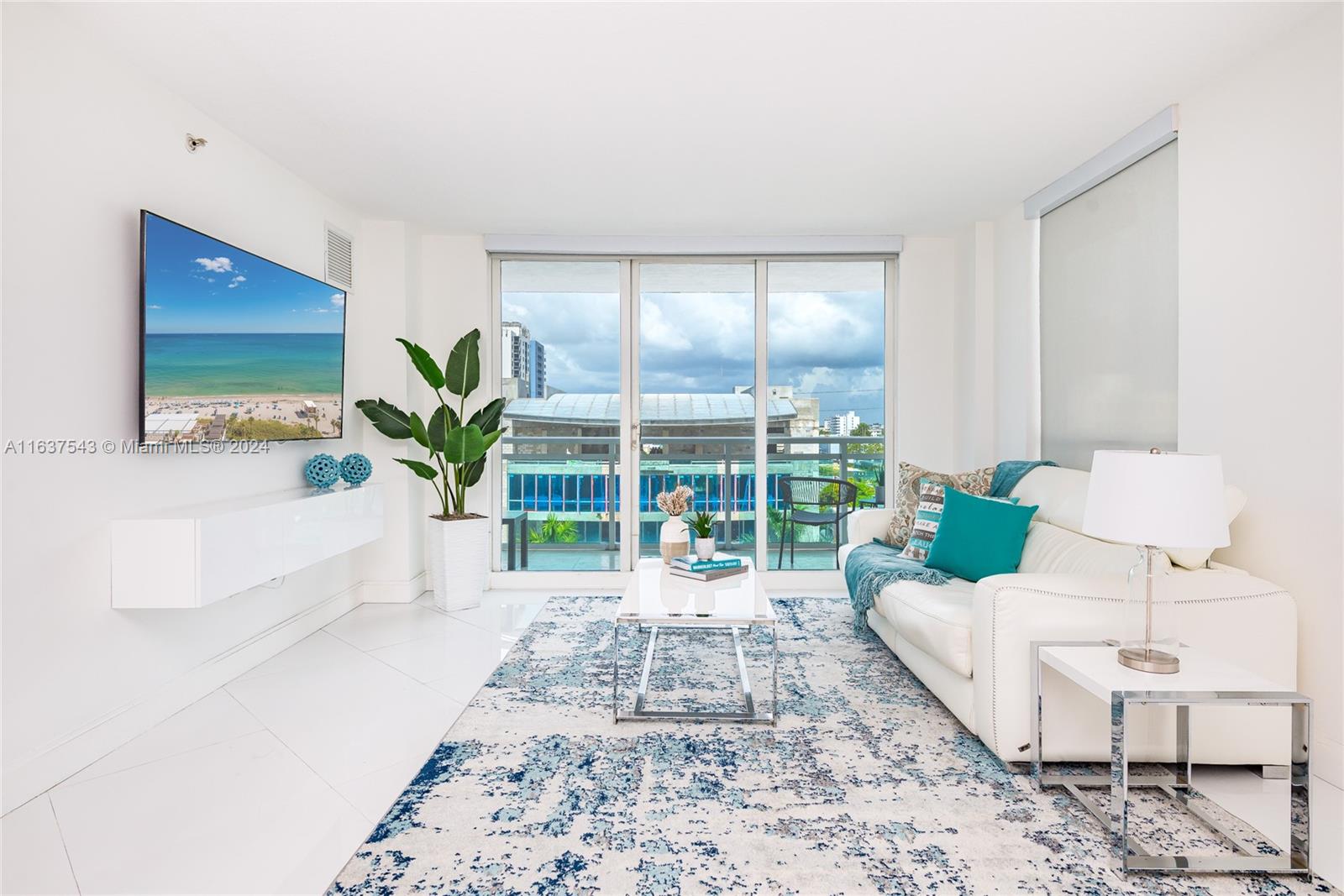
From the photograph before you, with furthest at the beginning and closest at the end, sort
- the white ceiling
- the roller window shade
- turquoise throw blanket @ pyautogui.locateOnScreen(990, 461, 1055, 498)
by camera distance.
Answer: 1. turquoise throw blanket @ pyautogui.locateOnScreen(990, 461, 1055, 498)
2. the roller window shade
3. the white ceiling

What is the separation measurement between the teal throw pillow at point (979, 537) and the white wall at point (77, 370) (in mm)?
3068

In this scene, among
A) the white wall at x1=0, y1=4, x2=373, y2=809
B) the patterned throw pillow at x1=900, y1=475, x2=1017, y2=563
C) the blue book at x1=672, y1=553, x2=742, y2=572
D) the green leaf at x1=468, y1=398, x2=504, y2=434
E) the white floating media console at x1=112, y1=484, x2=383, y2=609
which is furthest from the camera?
the green leaf at x1=468, y1=398, x2=504, y2=434

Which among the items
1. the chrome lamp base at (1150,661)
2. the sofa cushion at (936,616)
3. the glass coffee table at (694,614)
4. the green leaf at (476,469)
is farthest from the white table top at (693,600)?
the green leaf at (476,469)

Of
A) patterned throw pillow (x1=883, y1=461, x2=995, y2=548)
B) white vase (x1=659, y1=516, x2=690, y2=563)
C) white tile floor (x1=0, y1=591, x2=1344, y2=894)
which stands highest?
patterned throw pillow (x1=883, y1=461, x2=995, y2=548)

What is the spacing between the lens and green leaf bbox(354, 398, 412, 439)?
3977 mm

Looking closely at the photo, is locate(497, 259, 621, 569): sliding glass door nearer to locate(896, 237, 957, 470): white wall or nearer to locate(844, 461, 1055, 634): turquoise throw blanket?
locate(844, 461, 1055, 634): turquoise throw blanket

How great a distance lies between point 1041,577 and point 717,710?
3.96 ft

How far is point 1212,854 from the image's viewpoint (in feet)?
5.63

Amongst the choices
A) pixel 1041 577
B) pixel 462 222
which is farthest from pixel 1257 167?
pixel 462 222

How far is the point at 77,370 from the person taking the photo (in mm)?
2209

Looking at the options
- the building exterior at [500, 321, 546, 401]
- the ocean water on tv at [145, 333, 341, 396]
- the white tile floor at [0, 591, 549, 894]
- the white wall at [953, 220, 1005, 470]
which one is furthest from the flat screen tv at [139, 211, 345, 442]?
the white wall at [953, 220, 1005, 470]

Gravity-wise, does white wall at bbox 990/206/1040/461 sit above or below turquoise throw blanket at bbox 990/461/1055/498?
above

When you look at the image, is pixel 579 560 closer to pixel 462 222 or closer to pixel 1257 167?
pixel 462 222

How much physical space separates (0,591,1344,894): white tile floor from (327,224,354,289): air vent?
6.71 ft
